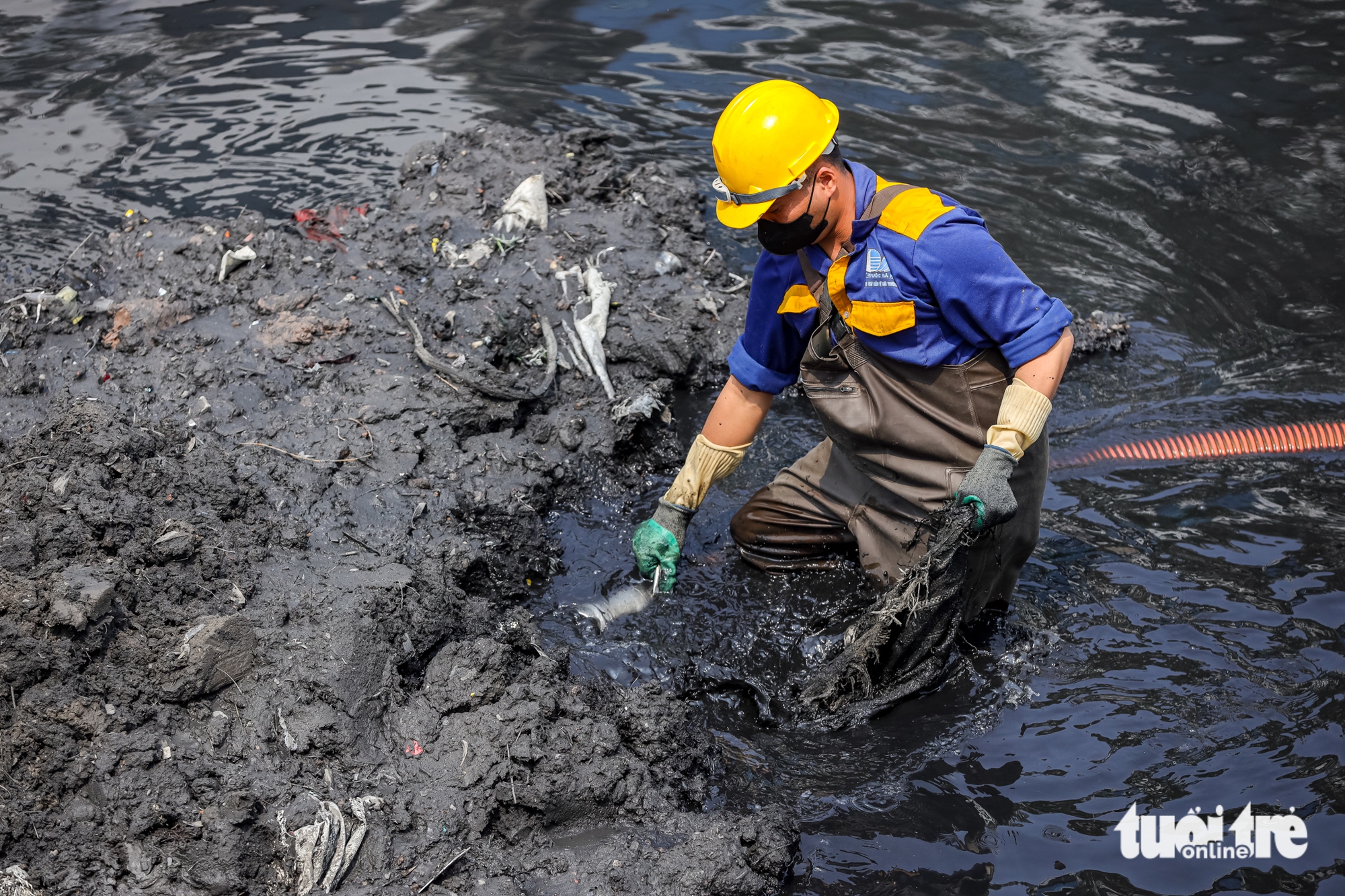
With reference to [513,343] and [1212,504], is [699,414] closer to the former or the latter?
[513,343]

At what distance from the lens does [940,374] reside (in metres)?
3.48

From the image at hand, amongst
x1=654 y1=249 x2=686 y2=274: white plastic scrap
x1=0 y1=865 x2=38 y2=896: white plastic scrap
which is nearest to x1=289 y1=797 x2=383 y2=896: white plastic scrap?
x1=0 y1=865 x2=38 y2=896: white plastic scrap

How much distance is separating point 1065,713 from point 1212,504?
1.69m

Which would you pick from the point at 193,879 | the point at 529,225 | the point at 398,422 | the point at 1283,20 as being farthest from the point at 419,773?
the point at 1283,20

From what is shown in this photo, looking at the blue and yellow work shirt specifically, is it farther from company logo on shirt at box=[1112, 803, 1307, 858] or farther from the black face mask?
company logo on shirt at box=[1112, 803, 1307, 858]

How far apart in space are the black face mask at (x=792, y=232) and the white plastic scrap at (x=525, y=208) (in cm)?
255

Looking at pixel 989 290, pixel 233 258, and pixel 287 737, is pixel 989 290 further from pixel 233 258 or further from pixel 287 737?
pixel 233 258

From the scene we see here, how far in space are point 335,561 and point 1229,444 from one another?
4.47 m

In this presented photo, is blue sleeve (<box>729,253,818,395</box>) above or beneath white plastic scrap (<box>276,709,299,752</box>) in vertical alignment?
above

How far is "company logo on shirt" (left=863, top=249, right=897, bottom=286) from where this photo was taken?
338 cm

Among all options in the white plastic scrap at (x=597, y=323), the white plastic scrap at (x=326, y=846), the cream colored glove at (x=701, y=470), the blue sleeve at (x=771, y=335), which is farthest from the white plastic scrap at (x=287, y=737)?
the white plastic scrap at (x=597, y=323)

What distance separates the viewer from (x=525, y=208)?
5691mm

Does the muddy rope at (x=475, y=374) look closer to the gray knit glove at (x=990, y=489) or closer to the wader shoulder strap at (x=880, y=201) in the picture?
the wader shoulder strap at (x=880, y=201)

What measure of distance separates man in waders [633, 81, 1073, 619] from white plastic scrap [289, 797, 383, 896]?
5.28ft
